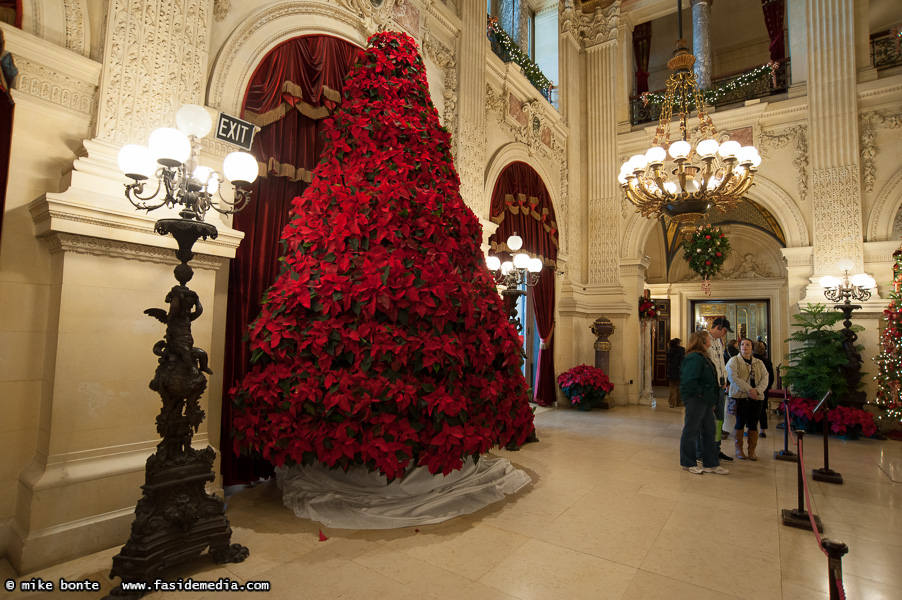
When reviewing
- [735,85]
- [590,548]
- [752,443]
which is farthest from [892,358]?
[590,548]

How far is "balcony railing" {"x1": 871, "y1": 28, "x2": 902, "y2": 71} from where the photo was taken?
734 centimetres

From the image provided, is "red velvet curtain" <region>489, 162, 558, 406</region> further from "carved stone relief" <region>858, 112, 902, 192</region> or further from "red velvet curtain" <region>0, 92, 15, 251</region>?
"red velvet curtain" <region>0, 92, 15, 251</region>

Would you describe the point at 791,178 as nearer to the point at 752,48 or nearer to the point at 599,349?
the point at 599,349

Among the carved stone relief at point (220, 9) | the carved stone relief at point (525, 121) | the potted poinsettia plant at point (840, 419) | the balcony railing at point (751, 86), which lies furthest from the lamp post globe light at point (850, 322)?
the carved stone relief at point (220, 9)

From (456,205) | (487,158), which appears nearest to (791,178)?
(487,158)

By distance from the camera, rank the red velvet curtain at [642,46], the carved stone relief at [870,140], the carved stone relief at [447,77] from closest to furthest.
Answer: the carved stone relief at [447,77]
the carved stone relief at [870,140]
the red velvet curtain at [642,46]

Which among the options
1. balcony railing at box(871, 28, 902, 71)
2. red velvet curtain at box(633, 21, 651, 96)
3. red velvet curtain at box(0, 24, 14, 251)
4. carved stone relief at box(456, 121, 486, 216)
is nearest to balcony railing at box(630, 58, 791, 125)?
balcony railing at box(871, 28, 902, 71)

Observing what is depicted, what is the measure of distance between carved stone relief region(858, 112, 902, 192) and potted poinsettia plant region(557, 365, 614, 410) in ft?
17.1

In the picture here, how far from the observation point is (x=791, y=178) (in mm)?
8148

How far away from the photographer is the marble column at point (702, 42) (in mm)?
9820

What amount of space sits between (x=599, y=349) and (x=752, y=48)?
9.58 m

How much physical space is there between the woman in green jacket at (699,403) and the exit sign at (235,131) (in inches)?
171

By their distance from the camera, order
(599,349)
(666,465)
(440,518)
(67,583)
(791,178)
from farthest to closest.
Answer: (599,349), (791,178), (666,465), (440,518), (67,583)

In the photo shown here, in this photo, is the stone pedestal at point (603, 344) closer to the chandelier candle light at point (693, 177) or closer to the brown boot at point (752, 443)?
the chandelier candle light at point (693, 177)
